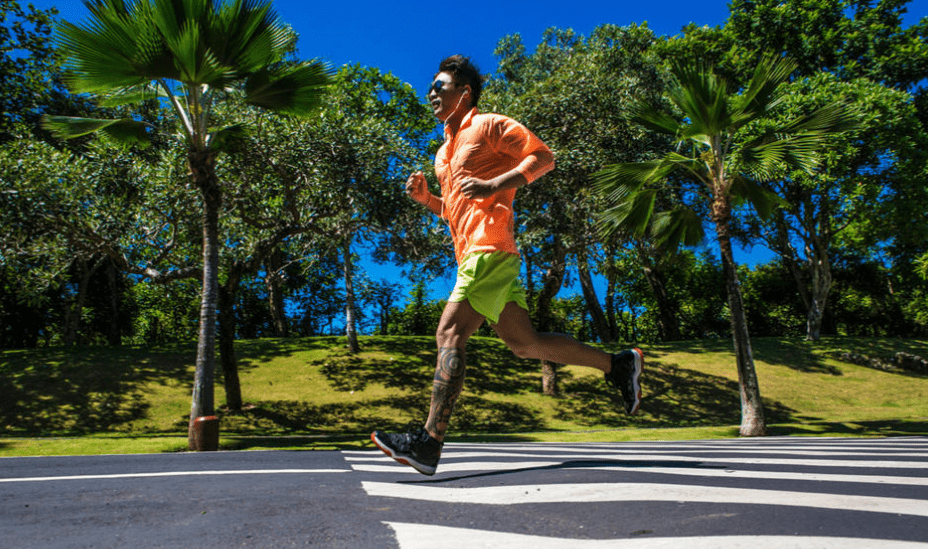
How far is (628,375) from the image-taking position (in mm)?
3859

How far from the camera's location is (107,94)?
30.1 ft

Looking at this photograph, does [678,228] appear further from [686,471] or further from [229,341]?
[686,471]

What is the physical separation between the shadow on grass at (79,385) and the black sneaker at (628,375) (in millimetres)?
12918

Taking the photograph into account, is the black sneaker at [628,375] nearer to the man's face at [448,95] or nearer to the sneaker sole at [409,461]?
the sneaker sole at [409,461]

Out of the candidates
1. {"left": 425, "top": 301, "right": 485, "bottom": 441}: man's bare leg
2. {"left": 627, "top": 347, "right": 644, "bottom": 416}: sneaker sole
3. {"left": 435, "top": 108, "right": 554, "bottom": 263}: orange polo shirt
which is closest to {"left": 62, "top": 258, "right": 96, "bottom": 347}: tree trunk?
{"left": 435, "top": 108, "right": 554, "bottom": 263}: orange polo shirt

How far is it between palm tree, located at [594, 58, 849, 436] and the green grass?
2308mm

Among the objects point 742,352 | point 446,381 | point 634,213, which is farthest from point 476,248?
point 742,352

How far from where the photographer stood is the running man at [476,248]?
3174 mm

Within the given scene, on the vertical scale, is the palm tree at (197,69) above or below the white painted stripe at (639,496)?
above

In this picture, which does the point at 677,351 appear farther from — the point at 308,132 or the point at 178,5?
the point at 178,5

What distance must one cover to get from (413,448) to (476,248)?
3.39 feet

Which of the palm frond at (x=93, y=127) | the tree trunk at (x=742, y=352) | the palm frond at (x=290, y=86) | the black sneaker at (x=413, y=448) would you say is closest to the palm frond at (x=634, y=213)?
the tree trunk at (x=742, y=352)

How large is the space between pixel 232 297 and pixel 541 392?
8252 millimetres

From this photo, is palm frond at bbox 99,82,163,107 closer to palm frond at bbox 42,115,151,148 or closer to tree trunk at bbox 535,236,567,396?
palm frond at bbox 42,115,151,148
